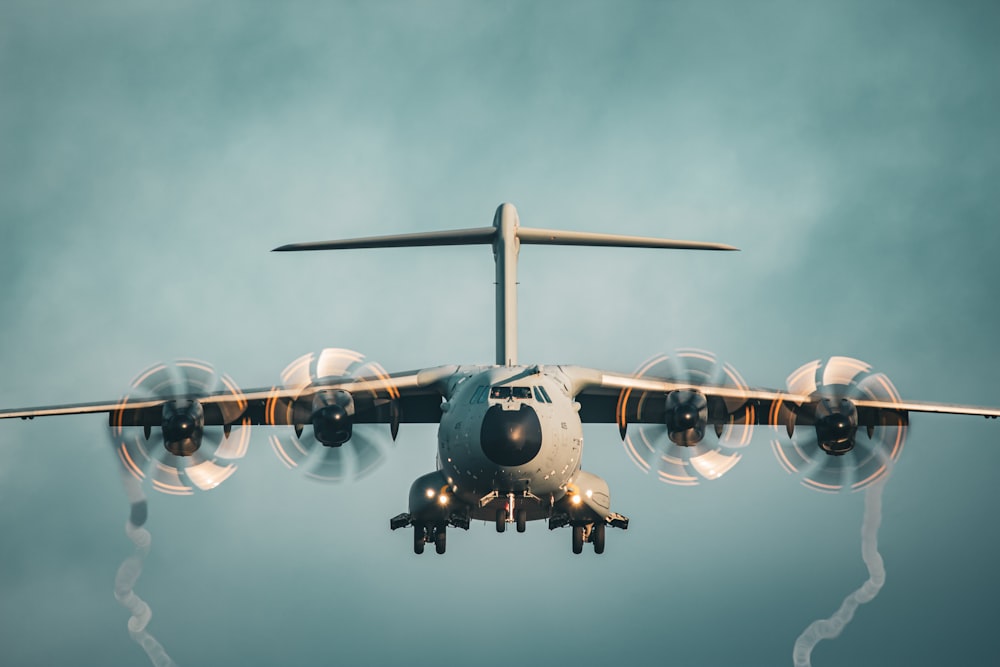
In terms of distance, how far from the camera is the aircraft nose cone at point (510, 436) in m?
21.4

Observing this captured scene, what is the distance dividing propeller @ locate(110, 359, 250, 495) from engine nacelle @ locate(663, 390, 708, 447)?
33.3 ft

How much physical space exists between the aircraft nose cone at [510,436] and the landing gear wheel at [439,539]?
582 cm

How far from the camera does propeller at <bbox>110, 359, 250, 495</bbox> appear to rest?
25.5 metres

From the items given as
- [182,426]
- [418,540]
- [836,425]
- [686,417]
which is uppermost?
[686,417]

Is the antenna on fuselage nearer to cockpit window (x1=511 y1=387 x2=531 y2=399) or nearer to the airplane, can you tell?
the airplane

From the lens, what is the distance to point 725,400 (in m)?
27.3

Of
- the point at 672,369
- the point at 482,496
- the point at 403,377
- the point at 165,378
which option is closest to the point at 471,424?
the point at 482,496

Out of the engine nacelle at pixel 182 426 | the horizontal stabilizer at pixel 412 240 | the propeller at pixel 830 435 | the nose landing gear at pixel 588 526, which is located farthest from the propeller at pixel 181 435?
the propeller at pixel 830 435

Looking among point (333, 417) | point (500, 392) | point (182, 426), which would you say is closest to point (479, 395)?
point (500, 392)

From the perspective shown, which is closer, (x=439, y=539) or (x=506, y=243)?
(x=439, y=539)

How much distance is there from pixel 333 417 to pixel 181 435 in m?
3.49

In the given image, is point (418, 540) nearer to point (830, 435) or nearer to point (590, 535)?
point (590, 535)

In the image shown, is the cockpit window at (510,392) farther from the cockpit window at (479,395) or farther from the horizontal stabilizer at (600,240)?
the horizontal stabilizer at (600,240)

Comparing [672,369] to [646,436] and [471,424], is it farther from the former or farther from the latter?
[471,424]
